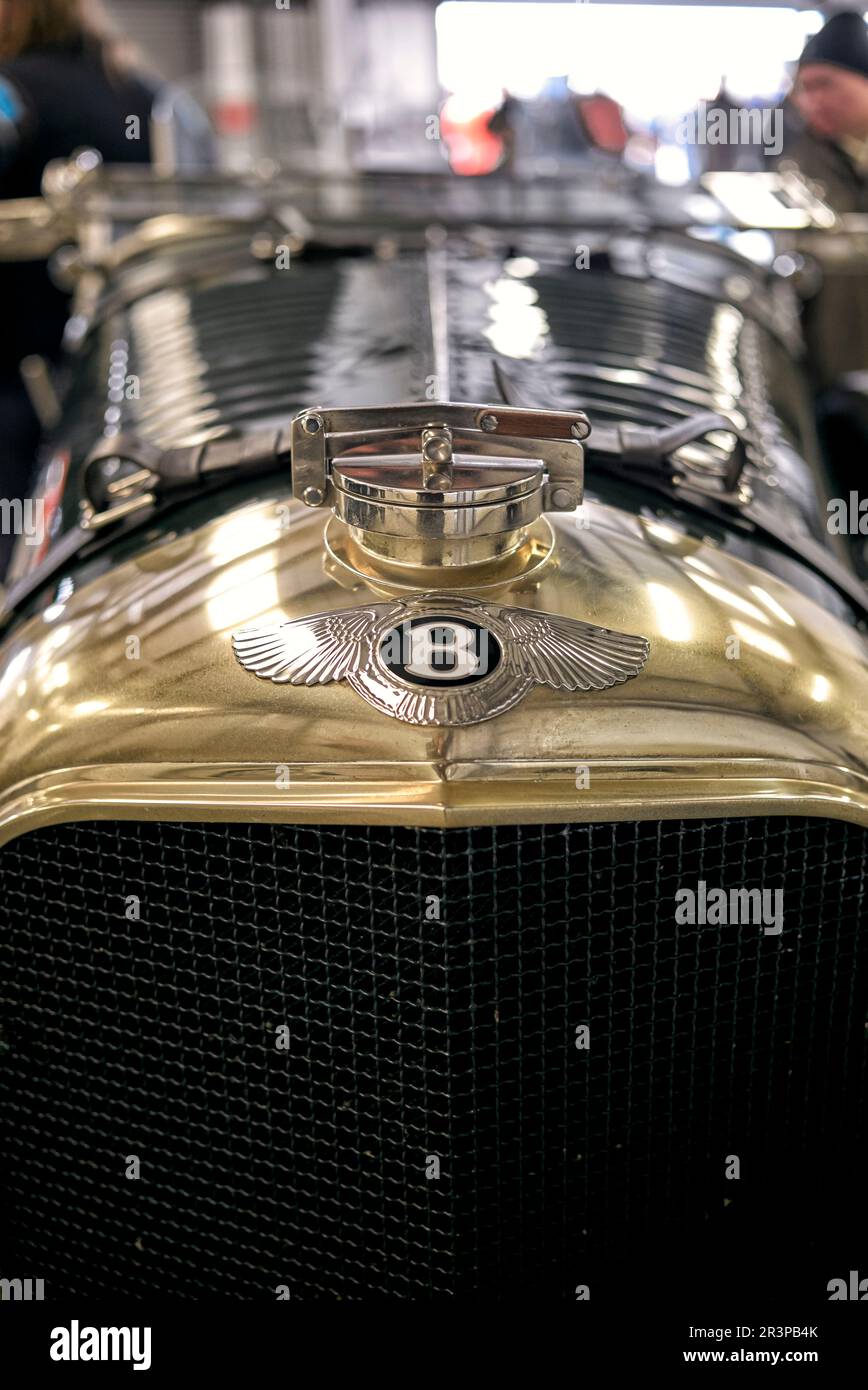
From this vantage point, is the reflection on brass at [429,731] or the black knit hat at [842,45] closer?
the reflection on brass at [429,731]

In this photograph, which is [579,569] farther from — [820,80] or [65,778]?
[820,80]

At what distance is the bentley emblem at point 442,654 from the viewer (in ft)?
3.75

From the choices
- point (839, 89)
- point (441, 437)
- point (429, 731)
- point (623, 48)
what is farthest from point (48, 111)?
point (623, 48)

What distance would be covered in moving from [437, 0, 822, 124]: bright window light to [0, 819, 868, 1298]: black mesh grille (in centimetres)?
706

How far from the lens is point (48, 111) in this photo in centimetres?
296

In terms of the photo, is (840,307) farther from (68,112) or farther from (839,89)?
(68,112)

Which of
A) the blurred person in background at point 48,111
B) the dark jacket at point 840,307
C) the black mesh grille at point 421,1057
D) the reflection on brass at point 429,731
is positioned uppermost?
the blurred person in background at point 48,111

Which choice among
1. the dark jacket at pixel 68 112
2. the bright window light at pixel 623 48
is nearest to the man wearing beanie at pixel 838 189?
the dark jacket at pixel 68 112

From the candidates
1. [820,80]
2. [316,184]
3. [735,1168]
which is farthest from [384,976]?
[820,80]

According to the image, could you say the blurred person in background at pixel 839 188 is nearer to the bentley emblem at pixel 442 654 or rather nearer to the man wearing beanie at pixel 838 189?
the man wearing beanie at pixel 838 189

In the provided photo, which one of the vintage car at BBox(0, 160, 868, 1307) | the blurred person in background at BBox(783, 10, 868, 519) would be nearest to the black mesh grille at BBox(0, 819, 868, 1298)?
the vintage car at BBox(0, 160, 868, 1307)

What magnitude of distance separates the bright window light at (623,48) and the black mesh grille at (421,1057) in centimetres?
706

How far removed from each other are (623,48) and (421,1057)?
25.5ft

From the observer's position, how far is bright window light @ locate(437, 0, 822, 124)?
7957 mm
